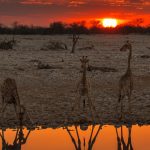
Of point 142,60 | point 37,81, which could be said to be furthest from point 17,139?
point 142,60

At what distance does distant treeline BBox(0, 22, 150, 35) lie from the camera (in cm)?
6499

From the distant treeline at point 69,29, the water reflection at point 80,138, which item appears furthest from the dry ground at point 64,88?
the distant treeline at point 69,29

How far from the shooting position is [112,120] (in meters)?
12.9

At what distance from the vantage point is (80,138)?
11484 millimetres

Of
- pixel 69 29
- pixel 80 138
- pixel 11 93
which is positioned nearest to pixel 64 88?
pixel 11 93

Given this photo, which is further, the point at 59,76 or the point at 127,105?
Result: the point at 59,76

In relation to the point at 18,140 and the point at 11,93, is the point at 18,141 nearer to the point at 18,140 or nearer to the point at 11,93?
the point at 18,140

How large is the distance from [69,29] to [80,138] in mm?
58703

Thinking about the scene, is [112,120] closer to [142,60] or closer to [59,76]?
[59,76]

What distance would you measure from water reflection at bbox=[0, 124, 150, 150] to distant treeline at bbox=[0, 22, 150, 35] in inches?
2026

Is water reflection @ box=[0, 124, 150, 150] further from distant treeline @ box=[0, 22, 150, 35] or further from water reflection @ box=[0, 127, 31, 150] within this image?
distant treeline @ box=[0, 22, 150, 35]

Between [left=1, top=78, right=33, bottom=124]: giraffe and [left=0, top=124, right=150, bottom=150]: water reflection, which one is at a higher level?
[left=1, top=78, right=33, bottom=124]: giraffe

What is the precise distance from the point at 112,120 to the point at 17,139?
280 centimetres

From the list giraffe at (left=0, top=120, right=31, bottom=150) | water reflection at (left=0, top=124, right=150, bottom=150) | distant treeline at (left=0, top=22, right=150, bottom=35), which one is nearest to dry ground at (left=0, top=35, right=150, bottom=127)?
water reflection at (left=0, top=124, right=150, bottom=150)
